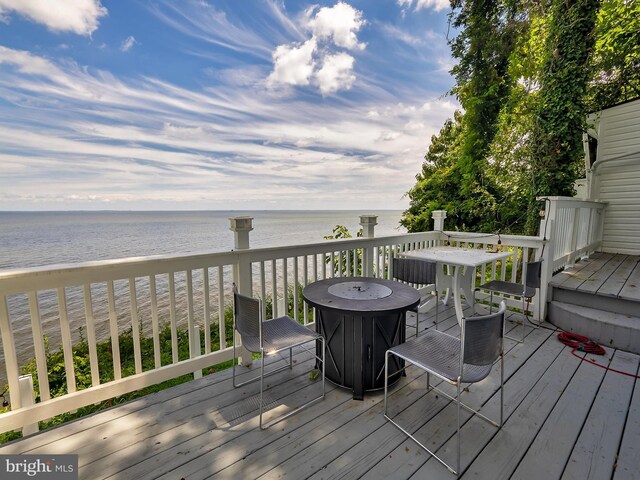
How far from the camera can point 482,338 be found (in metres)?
1.54

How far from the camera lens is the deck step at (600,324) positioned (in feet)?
9.56

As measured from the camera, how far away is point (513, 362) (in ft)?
8.98

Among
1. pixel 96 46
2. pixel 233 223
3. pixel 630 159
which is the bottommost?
pixel 233 223

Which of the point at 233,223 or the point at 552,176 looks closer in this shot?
the point at 233,223

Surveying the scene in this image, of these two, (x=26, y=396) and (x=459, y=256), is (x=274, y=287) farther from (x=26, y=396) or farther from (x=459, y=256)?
(x=459, y=256)

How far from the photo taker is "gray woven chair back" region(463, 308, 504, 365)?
58.6 inches

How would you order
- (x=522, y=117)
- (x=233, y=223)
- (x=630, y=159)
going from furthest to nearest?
(x=522, y=117), (x=630, y=159), (x=233, y=223)

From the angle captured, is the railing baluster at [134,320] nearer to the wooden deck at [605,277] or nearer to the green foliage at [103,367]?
the green foliage at [103,367]

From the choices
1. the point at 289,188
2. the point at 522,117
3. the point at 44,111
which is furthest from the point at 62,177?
the point at 522,117

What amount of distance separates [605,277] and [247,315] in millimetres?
4980

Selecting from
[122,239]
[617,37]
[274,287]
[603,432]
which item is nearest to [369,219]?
[274,287]

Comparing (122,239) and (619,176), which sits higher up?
(619,176)

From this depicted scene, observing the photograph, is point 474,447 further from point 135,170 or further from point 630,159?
point 135,170

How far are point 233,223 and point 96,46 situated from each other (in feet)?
29.8
